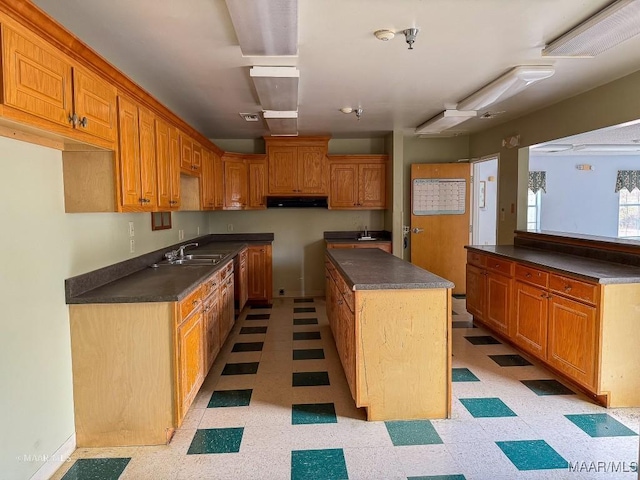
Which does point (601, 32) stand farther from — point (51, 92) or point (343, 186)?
point (343, 186)

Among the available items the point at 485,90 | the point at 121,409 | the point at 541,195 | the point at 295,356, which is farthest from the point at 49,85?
the point at 541,195

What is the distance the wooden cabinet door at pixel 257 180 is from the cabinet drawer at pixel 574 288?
3.92 meters

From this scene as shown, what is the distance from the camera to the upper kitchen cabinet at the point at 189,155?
11.9ft

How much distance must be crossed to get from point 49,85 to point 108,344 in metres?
1.41

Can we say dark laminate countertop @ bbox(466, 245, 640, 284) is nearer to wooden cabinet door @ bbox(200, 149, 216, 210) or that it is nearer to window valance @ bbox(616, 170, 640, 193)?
wooden cabinet door @ bbox(200, 149, 216, 210)

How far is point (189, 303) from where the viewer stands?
256 centimetres

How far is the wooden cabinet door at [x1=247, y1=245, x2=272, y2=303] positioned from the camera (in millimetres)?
5551

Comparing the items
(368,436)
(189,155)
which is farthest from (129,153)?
(368,436)

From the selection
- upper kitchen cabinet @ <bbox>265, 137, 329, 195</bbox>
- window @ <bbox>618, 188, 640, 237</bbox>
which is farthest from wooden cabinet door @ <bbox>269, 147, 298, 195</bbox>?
window @ <bbox>618, 188, 640, 237</bbox>

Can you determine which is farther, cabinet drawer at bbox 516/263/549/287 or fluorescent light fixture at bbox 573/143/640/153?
fluorescent light fixture at bbox 573/143/640/153

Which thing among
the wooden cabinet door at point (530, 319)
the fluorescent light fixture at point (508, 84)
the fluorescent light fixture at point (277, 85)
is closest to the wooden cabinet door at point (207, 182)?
the fluorescent light fixture at point (277, 85)

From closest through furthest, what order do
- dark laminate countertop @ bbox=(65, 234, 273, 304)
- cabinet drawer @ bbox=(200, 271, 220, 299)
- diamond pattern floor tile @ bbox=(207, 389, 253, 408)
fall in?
dark laminate countertop @ bbox=(65, 234, 273, 304)
diamond pattern floor tile @ bbox=(207, 389, 253, 408)
cabinet drawer @ bbox=(200, 271, 220, 299)

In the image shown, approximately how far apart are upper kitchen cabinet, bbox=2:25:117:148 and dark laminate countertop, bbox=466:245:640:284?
318 centimetres

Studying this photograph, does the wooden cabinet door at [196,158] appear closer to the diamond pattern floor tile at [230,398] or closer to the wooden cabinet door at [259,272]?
the wooden cabinet door at [259,272]
